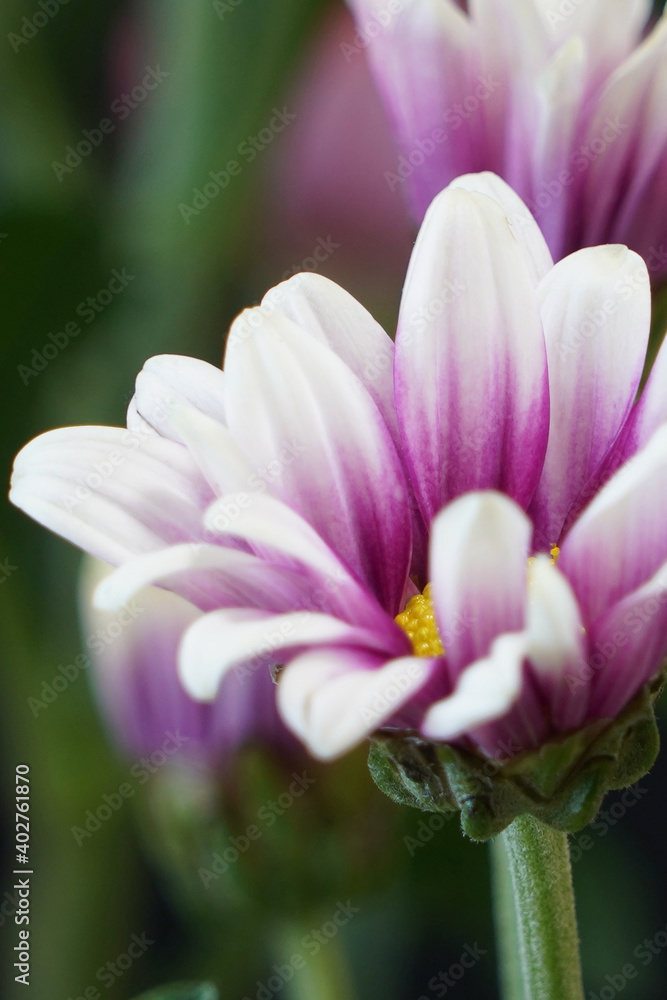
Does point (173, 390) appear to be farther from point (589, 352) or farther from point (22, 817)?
point (22, 817)

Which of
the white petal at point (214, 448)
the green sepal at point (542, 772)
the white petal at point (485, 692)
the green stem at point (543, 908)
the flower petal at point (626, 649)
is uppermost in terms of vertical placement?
the white petal at point (214, 448)

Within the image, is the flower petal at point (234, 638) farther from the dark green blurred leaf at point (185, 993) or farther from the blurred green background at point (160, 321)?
the blurred green background at point (160, 321)

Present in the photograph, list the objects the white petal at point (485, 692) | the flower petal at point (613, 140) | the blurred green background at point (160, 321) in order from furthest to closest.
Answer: the blurred green background at point (160, 321) → the flower petal at point (613, 140) → the white petal at point (485, 692)

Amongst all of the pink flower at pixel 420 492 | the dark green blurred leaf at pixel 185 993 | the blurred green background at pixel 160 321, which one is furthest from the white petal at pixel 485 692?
the blurred green background at pixel 160 321

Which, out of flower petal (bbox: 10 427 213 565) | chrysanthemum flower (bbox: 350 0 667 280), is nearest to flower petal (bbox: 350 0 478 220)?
chrysanthemum flower (bbox: 350 0 667 280)

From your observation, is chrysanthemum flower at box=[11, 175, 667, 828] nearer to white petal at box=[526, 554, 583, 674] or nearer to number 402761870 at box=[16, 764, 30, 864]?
white petal at box=[526, 554, 583, 674]

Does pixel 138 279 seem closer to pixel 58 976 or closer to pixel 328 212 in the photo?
pixel 328 212

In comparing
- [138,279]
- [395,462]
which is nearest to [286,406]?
[395,462]
